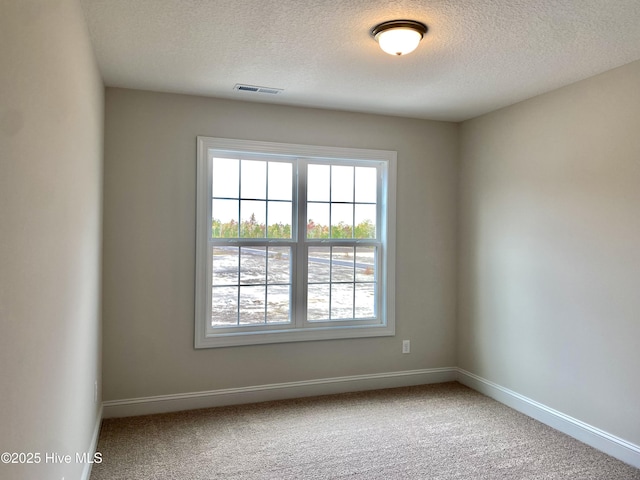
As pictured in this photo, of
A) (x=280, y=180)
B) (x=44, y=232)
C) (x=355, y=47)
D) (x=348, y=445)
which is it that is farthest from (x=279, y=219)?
(x=44, y=232)

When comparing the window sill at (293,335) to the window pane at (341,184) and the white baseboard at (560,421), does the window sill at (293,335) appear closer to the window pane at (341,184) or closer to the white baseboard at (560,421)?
the white baseboard at (560,421)

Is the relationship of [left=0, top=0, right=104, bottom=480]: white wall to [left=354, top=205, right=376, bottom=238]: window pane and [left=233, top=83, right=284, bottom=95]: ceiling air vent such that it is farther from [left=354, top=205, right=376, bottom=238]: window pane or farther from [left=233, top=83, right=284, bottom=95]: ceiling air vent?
[left=354, top=205, right=376, bottom=238]: window pane

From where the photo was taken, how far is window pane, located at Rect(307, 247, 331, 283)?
14.1ft

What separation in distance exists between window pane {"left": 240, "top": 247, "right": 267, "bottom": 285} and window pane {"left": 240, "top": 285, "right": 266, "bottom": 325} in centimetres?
7

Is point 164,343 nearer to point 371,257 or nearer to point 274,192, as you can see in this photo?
point 274,192

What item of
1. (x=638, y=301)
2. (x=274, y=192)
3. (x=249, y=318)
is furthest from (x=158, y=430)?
(x=638, y=301)

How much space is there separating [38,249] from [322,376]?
309cm

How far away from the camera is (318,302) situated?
4312 millimetres

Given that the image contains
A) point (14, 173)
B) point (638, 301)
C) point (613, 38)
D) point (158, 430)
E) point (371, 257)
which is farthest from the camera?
point (371, 257)

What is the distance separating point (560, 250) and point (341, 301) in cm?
188

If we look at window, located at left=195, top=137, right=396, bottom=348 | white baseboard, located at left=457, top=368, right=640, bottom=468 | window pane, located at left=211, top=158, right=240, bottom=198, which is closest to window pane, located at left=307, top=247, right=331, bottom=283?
window, located at left=195, top=137, right=396, bottom=348

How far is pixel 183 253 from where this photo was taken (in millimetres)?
3818

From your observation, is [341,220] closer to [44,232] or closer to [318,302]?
[318,302]

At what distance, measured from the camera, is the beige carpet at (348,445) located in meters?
2.82
